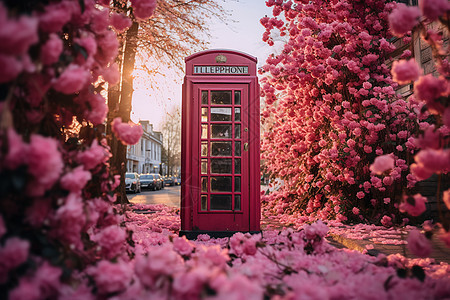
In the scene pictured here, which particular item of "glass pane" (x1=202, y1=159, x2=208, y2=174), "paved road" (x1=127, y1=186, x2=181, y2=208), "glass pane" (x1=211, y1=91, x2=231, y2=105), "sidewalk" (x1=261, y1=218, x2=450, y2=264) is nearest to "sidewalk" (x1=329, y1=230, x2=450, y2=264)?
"sidewalk" (x1=261, y1=218, x2=450, y2=264)

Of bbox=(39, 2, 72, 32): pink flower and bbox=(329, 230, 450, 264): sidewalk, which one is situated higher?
bbox=(39, 2, 72, 32): pink flower

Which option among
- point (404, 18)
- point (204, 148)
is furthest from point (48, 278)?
point (204, 148)

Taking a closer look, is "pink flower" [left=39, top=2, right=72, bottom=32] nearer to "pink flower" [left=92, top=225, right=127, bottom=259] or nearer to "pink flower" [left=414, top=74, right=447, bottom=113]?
"pink flower" [left=92, top=225, right=127, bottom=259]

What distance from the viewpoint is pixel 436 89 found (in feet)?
6.41

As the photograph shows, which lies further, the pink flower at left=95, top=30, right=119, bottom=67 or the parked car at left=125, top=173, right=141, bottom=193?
the parked car at left=125, top=173, right=141, bottom=193

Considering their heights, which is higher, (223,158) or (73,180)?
(223,158)

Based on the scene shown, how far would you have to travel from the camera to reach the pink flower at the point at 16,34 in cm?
129

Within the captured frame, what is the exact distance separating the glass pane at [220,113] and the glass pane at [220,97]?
105 mm

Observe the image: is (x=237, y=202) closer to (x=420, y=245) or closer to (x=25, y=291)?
(x=420, y=245)

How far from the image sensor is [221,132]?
4996mm

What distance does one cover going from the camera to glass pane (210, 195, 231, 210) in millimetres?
4953

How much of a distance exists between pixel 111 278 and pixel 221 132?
351 cm

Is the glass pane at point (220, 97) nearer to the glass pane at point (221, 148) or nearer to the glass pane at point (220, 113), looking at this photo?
the glass pane at point (220, 113)

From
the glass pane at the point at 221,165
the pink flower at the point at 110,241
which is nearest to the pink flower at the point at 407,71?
the pink flower at the point at 110,241
